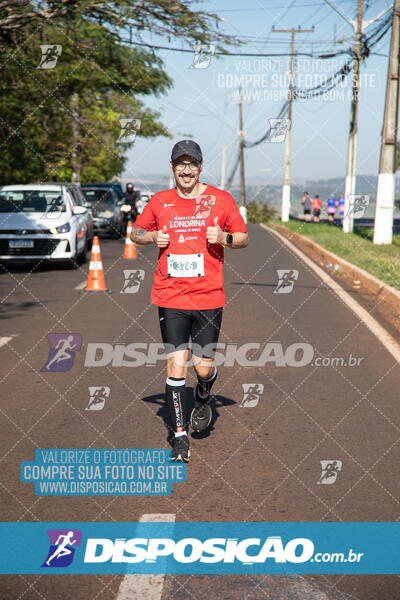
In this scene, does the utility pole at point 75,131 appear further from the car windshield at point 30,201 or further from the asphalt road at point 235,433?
the asphalt road at point 235,433

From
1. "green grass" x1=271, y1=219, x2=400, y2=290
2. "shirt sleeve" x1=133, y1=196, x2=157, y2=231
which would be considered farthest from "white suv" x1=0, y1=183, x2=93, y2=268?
"shirt sleeve" x1=133, y1=196, x2=157, y2=231

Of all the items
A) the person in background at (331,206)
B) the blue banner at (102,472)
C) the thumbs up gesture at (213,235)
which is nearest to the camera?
the blue banner at (102,472)

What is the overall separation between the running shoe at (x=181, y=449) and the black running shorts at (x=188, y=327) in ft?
1.96

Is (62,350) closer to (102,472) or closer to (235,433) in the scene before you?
(235,433)

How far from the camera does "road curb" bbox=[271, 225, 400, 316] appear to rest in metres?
12.8

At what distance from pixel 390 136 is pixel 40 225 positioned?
35.1 feet

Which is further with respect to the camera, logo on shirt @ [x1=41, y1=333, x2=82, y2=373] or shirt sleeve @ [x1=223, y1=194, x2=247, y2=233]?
logo on shirt @ [x1=41, y1=333, x2=82, y2=373]

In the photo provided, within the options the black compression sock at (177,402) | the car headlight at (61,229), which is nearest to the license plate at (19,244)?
the car headlight at (61,229)

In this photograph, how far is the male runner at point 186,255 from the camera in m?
5.29

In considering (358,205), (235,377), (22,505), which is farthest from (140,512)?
(358,205)

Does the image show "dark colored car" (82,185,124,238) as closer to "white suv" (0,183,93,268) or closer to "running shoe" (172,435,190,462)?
"white suv" (0,183,93,268)

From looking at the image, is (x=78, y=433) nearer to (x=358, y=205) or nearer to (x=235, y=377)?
(x=235, y=377)

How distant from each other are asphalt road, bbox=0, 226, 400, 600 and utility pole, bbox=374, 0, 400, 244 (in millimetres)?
12366

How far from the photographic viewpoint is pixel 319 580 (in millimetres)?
3768
